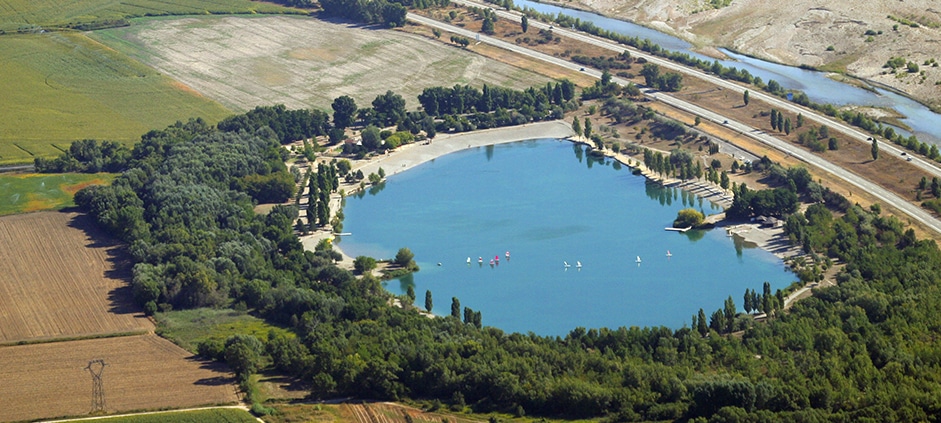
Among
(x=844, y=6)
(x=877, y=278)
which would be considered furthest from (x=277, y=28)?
(x=877, y=278)

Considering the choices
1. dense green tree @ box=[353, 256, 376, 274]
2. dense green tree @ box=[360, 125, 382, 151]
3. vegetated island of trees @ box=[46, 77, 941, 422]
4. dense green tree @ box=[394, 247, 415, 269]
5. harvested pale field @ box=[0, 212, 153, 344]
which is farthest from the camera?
dense green tree @ box=[360, 125, 382, 151]

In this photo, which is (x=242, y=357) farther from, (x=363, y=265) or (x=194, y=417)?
(x=363, y=265)

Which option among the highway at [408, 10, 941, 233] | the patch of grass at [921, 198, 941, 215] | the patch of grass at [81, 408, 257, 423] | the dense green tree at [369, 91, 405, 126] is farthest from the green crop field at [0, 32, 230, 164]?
the patch of grass at [921, 198, 941, 215]

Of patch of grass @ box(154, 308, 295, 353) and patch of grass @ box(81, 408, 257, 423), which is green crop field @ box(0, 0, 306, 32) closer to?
patch of grass @ box(154, 308, 295, 353)

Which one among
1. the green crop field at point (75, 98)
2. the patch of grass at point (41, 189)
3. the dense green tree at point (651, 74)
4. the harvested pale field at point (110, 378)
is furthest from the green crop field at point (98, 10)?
the harvested pale field at point (110, 378)

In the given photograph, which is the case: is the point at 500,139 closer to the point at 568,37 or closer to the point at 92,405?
the point at 568,37

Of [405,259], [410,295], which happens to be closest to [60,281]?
[405,259]
